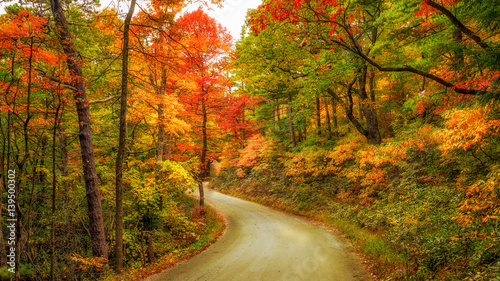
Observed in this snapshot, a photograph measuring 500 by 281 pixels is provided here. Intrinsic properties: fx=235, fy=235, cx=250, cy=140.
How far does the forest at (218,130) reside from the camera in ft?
17.2

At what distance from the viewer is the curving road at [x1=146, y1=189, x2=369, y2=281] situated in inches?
248

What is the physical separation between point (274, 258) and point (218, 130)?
976cm

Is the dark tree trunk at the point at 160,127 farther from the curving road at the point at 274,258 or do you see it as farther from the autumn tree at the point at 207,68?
the curving road at the point at 274,258

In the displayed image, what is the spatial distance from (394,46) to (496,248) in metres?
9.25

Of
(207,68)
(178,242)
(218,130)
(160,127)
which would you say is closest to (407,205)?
(178,242)

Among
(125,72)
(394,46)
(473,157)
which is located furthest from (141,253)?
(394,46)

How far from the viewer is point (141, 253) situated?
8.38 m

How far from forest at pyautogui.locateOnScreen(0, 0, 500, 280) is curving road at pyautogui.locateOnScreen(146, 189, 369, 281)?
32.3 inches

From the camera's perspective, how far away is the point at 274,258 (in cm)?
743

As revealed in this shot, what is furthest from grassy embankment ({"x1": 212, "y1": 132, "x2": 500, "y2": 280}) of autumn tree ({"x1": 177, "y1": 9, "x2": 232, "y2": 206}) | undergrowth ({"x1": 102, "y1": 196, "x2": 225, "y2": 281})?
autumn tree ({"x1": 177, "y1": 9, "x2": 232, "y2": 206})

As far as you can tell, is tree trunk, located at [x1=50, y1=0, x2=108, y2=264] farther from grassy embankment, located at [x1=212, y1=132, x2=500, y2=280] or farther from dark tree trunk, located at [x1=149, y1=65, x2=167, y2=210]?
grassy embankment, located at [x1=212, y1=132, x2=500, y2=280]

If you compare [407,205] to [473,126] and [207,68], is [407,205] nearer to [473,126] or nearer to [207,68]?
[473,126]

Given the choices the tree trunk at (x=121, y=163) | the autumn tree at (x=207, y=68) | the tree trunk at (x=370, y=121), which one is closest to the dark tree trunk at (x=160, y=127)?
the autumn tree at (x=207, y=68)

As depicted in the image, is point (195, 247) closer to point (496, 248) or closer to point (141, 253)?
point (141, 253)
